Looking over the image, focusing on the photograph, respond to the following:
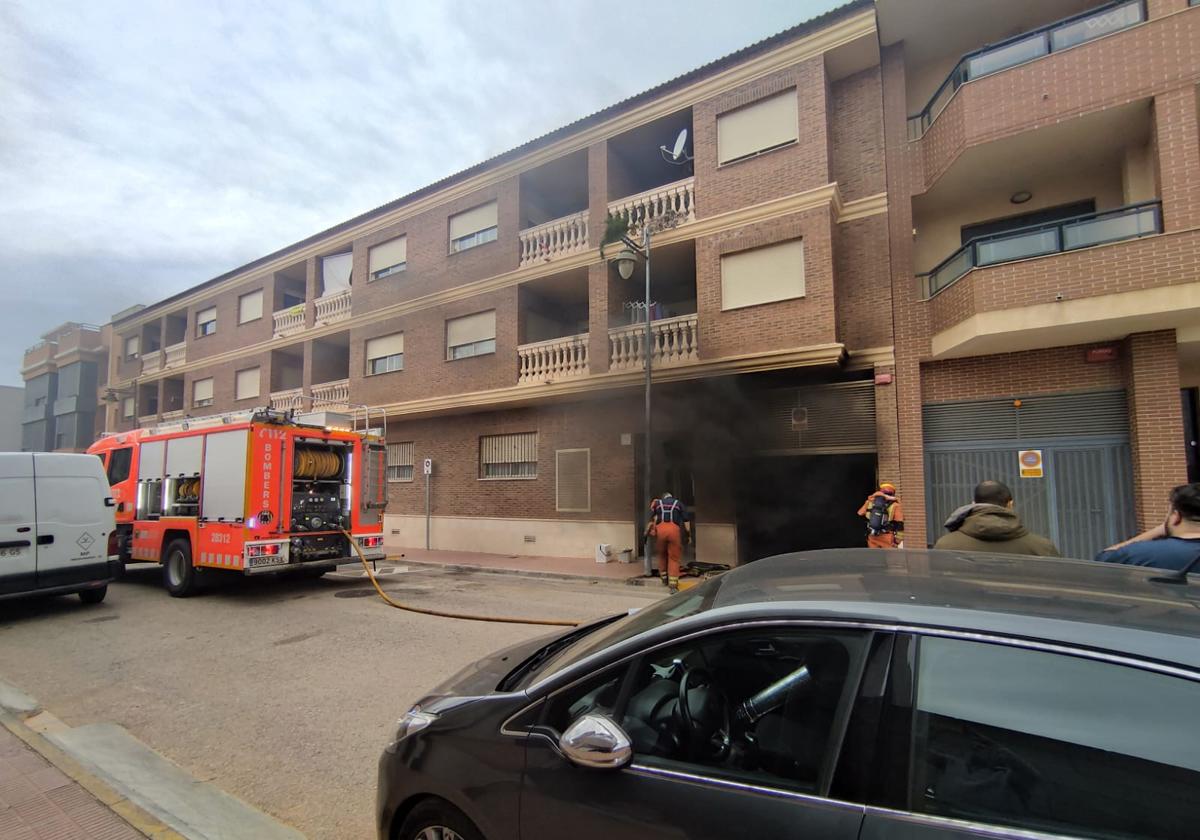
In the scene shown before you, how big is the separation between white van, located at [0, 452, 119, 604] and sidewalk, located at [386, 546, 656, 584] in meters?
5.85

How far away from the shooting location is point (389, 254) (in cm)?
1691

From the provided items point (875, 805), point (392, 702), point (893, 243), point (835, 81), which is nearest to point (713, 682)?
point (875, 805)

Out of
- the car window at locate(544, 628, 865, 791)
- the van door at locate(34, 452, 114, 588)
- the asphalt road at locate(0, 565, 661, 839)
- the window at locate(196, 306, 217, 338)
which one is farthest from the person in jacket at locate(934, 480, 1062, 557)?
the window at locate(196, 306, 217, 338)

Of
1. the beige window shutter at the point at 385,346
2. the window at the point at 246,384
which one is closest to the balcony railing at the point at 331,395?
the beige window shutter at the point at 385,346

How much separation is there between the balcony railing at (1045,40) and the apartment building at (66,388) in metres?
37.3

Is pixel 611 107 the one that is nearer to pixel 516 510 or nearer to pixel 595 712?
pixel 516 510

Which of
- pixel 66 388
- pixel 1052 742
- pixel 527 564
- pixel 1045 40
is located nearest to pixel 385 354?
pixel 527 564

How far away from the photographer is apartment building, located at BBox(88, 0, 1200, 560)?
821 centimetres

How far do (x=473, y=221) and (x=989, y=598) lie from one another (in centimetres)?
1533

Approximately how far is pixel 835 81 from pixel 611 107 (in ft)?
14.7

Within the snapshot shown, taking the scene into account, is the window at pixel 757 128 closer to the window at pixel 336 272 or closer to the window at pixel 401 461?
the window at pixel 401 461

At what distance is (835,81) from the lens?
1095cm

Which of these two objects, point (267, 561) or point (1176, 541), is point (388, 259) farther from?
point (1176, 541)

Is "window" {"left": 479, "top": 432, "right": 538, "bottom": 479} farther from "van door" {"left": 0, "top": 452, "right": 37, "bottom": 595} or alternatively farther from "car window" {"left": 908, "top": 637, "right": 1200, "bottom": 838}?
"car window" {"left": 908, "top": 637, "right": 1200, "bottom": 838}
